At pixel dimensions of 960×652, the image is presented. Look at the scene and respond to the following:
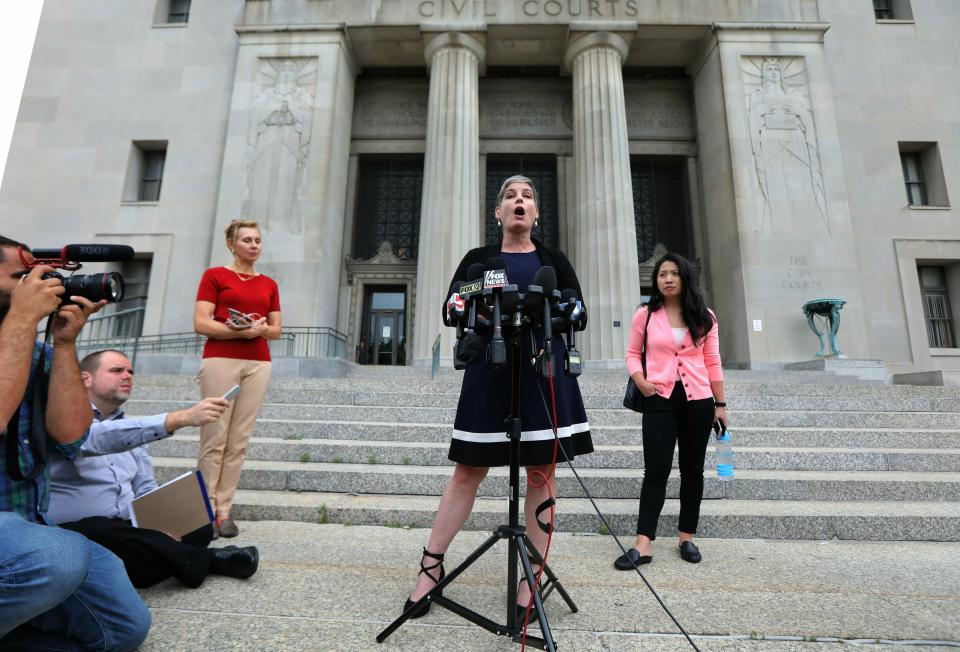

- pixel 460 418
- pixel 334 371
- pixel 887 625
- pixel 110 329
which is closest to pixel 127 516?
pixel 460 418

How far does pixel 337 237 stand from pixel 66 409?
15238 mm

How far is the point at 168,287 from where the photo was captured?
631 inches

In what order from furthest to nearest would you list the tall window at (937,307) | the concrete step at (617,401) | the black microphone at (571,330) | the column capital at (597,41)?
1. the column capital at (597,41)
2. the tall window at (937,307)
3. the concrete step at (617,401)
4. the black microphone at (571,330)

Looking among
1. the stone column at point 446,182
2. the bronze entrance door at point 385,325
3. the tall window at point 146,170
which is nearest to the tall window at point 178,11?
the tall window at point 146,170

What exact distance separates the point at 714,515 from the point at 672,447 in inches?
42.2

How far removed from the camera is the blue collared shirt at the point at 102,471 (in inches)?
108

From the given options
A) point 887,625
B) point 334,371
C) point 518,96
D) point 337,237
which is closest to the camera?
point 887,625

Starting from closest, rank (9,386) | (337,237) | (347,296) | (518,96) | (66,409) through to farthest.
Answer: (9,386) < (66,409) < (337,237) < (347,296) < (518,96)

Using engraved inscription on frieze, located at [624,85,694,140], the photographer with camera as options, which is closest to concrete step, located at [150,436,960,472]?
the photographer with camera

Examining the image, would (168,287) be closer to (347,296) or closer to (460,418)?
(347,296)

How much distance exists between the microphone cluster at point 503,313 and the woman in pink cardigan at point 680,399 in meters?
1.62

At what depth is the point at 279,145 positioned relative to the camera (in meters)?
15.7

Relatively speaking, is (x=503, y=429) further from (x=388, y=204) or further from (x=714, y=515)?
(x=388, y=204)

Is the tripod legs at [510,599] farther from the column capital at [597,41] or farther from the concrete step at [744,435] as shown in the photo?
the column capital at [597,41]
